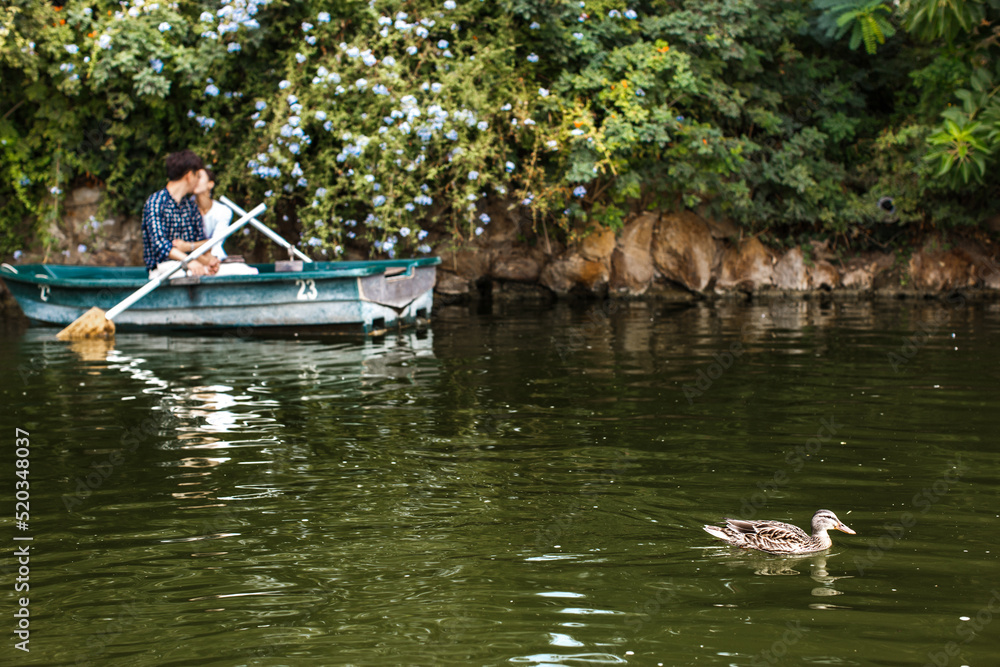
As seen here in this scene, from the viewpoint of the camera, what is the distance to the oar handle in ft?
37.8

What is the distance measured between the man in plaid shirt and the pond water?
256 centimetres

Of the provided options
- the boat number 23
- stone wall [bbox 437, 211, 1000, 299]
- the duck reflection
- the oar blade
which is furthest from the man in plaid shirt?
the duck reflection

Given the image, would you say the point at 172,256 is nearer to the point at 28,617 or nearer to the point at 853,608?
the point at 28,617

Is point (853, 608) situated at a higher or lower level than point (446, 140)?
lower

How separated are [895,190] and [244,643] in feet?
45.9

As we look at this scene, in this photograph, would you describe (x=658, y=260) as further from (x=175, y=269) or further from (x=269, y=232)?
(x=175, y=269)

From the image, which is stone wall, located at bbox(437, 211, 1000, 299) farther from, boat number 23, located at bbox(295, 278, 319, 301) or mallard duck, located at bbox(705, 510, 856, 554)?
mallard duck, located at bbox(705, 510, 856, 554)

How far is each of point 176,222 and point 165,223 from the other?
125mm

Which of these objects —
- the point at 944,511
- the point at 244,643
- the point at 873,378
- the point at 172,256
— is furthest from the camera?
the point at 172,256

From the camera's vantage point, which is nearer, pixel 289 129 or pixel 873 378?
pixel 873 378

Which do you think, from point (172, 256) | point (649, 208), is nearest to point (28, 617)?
point (172, 256)

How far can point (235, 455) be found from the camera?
603 centimetres

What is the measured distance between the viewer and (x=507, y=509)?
485cm

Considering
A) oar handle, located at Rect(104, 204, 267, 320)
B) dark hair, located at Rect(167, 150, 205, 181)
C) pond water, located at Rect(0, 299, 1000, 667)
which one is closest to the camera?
pond water, located at Rect(0, 299, 1000, 667)
